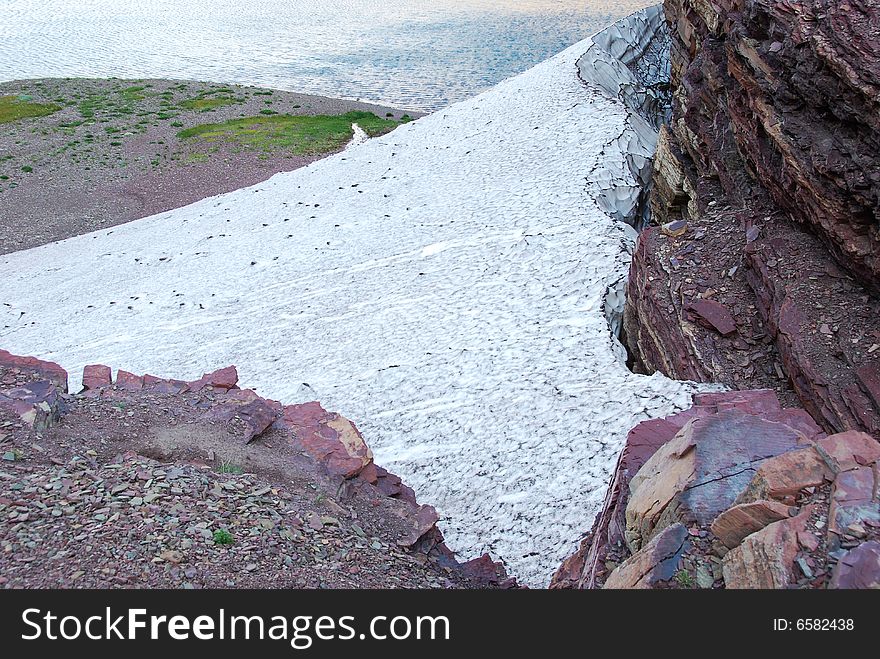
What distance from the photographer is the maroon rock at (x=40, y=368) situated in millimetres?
9794

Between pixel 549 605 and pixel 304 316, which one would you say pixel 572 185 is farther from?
pixel 549 605

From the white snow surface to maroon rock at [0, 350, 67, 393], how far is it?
422cm

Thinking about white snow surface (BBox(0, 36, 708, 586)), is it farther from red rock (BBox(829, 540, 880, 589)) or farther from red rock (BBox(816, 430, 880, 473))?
red rock (BBox(829, 540, 880, 589))

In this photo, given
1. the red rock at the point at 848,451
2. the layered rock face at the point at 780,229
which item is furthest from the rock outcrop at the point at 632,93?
the red rock at the point at 848,451

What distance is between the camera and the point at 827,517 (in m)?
4.68

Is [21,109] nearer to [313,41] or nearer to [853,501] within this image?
[313,41]

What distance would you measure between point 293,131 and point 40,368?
2975 cm

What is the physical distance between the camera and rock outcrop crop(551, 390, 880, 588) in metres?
4.47

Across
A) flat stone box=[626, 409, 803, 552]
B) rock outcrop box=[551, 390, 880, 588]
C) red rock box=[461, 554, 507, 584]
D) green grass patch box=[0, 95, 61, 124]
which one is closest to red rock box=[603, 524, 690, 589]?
rock outcrop box=[551, 390, 880, 588]

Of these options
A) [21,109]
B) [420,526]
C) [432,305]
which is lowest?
[21,109]

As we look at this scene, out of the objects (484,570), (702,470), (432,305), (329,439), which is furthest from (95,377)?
(702,470)

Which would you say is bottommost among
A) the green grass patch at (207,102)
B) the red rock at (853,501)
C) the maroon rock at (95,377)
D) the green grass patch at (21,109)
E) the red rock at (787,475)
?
the green grass patch at (21,109)

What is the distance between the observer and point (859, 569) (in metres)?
4.21

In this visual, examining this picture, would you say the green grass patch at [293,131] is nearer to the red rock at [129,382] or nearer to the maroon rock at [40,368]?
the red rock at [129,382]
